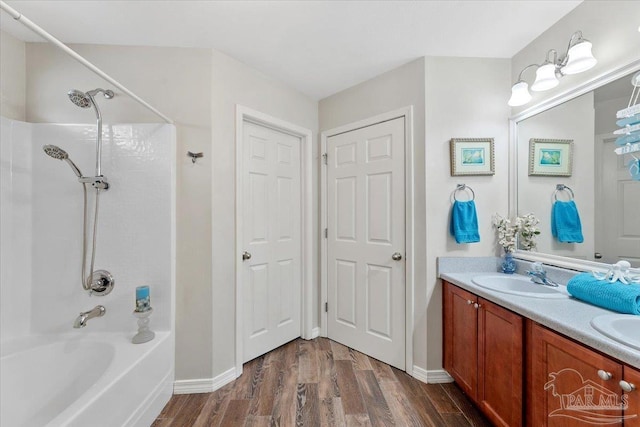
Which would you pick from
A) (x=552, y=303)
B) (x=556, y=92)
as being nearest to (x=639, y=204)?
(x=552, y=303)

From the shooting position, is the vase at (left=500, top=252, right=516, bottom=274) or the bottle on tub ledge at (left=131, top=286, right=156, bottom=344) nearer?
the bottle on tub ledge at (left=131, top=286, right=156, bottom=344)

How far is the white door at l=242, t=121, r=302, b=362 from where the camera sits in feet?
7.18

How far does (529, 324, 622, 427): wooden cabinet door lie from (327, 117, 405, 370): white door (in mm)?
988

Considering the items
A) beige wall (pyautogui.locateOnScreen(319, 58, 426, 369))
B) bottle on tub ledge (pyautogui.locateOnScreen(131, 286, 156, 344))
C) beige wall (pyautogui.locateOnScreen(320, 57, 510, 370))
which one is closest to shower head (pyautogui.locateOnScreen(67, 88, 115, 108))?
bottle on tub ledge (pyautogui.locateOnScreen(131, 286, 156, 344))

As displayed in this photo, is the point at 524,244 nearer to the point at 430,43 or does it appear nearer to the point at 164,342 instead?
the point at 430,43

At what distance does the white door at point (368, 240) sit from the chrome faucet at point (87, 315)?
5.67 ft

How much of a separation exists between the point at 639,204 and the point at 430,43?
1.47 metres

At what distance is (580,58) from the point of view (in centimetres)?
136

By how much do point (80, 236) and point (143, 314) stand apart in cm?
69

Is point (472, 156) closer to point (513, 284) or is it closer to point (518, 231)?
point (518, 231)

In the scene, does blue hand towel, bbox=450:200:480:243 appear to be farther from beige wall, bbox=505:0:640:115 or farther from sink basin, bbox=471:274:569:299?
beige wall, bbox=505:0:640:115

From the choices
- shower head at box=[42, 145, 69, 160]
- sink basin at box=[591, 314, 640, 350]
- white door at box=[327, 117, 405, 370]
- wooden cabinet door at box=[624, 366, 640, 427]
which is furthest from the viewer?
white door at box=[327, 117, 405, 370]

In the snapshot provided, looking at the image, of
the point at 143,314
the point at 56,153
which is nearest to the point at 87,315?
the point at 143,314

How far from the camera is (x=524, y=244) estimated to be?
1.85 meters
